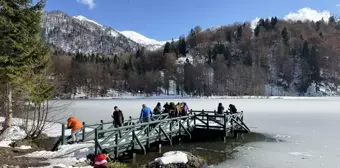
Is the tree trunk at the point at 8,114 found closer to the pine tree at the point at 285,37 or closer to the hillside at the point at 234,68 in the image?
the hillside at the point at 234,68

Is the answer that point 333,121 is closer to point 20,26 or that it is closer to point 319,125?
point 319,125

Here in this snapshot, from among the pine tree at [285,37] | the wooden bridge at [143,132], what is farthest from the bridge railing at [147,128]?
the pine tree at [285,37]

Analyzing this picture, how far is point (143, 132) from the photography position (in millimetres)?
16969

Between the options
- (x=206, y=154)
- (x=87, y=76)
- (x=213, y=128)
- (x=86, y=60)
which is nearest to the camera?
(x=206, y=154)

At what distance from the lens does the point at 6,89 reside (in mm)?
15203

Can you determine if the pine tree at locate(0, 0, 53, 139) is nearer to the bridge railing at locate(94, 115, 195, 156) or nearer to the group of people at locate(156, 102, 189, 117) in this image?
the bridge railing at locate(94, 115, 195, 156)

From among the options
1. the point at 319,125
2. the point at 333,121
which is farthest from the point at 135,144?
the point at 333,121

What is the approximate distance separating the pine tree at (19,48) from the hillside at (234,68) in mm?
64499

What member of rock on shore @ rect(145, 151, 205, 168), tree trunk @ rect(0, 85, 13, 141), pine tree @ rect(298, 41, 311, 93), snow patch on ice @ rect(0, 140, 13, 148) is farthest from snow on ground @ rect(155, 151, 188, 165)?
pine tree @ rect(298, 41, 311, 93)

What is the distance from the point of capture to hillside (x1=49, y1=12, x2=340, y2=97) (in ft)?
338

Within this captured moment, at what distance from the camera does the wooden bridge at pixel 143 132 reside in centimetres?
1375

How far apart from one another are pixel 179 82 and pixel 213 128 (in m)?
86.5

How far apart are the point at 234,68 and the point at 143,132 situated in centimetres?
9436

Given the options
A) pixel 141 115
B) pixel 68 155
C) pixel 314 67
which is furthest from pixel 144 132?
pixel 314 67
